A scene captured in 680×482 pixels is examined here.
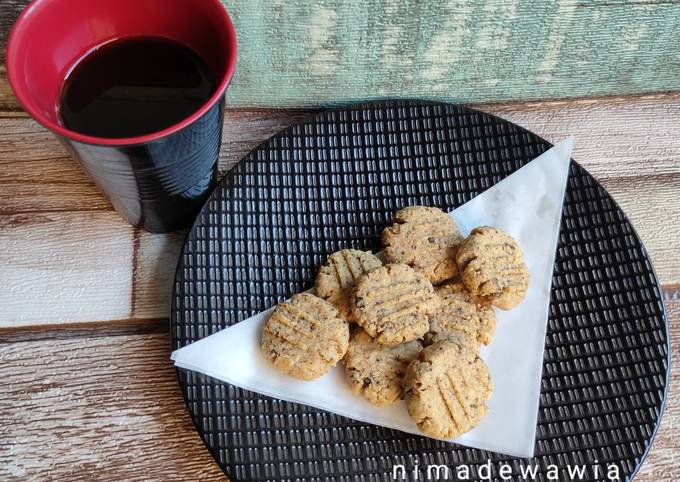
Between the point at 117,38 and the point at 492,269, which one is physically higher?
the point at 117,38

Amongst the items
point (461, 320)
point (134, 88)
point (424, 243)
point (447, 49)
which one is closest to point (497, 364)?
point (461, 320)

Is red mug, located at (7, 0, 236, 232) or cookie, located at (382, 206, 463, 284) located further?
cookie, located at (382, 206, 463, 284)

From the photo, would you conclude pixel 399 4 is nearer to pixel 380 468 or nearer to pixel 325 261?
pixel 325 261

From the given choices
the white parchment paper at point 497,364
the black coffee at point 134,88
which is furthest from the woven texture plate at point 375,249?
the black coffee at point 134,88

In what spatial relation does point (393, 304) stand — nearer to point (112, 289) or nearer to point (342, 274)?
point (342, 274)

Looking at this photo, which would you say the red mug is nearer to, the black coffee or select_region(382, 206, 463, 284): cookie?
the black coffee

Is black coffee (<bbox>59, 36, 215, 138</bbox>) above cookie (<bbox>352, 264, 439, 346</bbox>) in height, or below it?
above

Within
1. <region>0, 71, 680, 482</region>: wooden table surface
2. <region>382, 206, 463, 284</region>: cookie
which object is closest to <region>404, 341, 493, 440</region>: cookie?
<region>382, 206, 463, 284</region>: cookie
